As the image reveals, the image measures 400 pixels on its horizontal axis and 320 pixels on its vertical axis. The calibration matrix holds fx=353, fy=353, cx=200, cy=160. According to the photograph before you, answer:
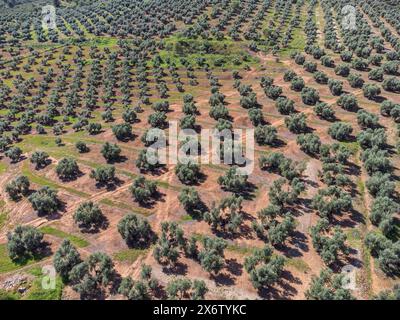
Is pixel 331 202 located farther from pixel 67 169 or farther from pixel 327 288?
pixel 67 169

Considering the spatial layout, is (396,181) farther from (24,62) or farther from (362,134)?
(24,62)

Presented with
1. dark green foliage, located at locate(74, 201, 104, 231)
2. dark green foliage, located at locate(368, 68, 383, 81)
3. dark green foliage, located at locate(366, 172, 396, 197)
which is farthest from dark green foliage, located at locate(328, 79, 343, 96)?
dark green foliage, located at locate(74, 201, 104, 231)

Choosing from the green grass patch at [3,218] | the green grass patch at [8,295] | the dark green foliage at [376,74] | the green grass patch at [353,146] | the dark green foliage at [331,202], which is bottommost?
the green grass patch at [3,218]

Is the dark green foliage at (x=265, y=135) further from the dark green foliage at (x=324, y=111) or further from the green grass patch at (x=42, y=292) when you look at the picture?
the green grass patch at (x=42, y=292)

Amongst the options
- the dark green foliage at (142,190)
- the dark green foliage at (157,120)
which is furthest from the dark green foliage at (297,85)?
the dark green foliage at (142,190)

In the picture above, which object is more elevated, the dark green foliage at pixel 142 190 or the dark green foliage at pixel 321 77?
the dark green foliage at pixel 321 77

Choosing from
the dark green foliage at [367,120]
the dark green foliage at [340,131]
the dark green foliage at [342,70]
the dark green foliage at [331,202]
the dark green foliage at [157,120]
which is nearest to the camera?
the dark green foliage at [331,202]
